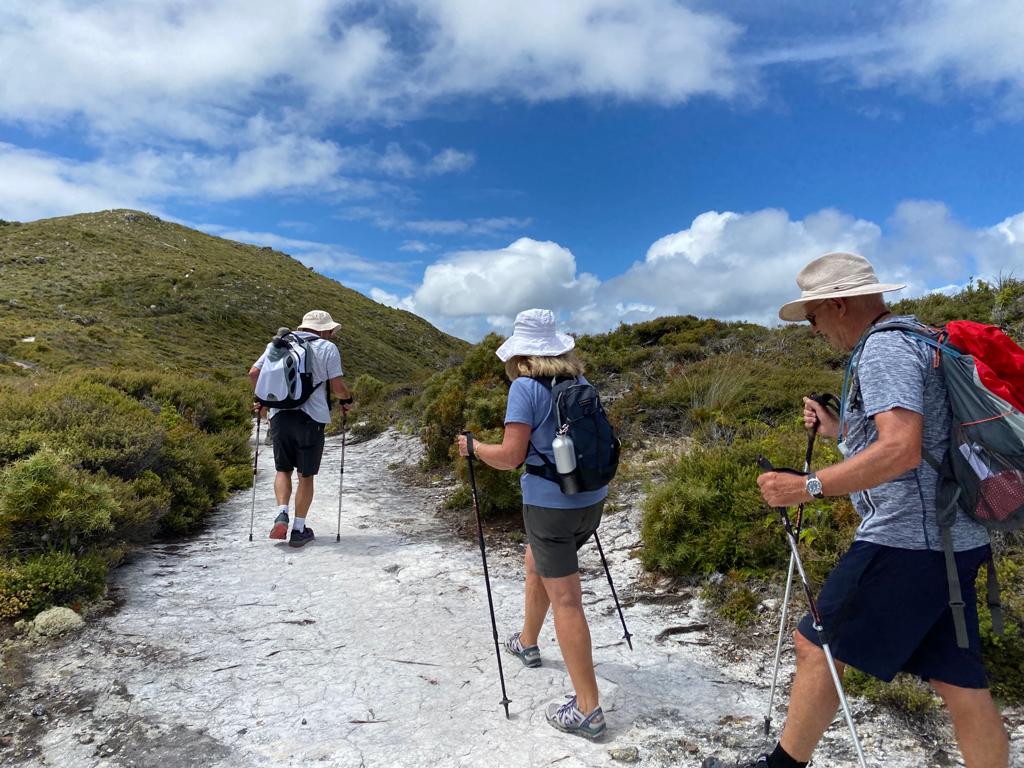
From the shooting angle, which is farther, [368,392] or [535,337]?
[368,392]

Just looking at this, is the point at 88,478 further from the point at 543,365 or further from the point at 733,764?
the point at 733,764

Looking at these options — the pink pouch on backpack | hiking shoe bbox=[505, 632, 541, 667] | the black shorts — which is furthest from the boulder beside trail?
the pink pouch on backpack

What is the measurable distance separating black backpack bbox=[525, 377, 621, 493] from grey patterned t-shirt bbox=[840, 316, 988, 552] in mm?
1165

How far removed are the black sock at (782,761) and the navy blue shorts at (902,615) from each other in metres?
0.47

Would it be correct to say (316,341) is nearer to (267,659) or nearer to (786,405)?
(267,659)

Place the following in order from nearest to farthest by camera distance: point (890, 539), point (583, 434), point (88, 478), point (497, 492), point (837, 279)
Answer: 1. point (890, 539)
2. point (837, 279)
3. point (583, 434)
4. point (88, 478)
5. point (497, 492)

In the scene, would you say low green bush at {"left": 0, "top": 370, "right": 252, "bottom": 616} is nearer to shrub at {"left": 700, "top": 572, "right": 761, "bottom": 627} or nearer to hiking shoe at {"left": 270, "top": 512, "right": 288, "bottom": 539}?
hiking shoe at {"left": 270, "top": 512, "right": 288, "bottom": 539}

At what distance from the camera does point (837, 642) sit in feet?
7.38

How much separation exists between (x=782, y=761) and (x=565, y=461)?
1.44 m

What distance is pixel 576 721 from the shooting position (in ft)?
10.1

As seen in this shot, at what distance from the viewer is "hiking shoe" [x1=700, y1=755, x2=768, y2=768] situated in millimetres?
2512

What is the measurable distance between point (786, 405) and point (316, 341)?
5.93 meters

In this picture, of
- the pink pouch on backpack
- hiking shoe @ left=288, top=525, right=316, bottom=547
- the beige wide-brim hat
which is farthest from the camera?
hiking shoe @ left=288, top=525, right=316, bottom=547

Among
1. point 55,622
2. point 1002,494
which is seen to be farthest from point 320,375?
point 1002,494
